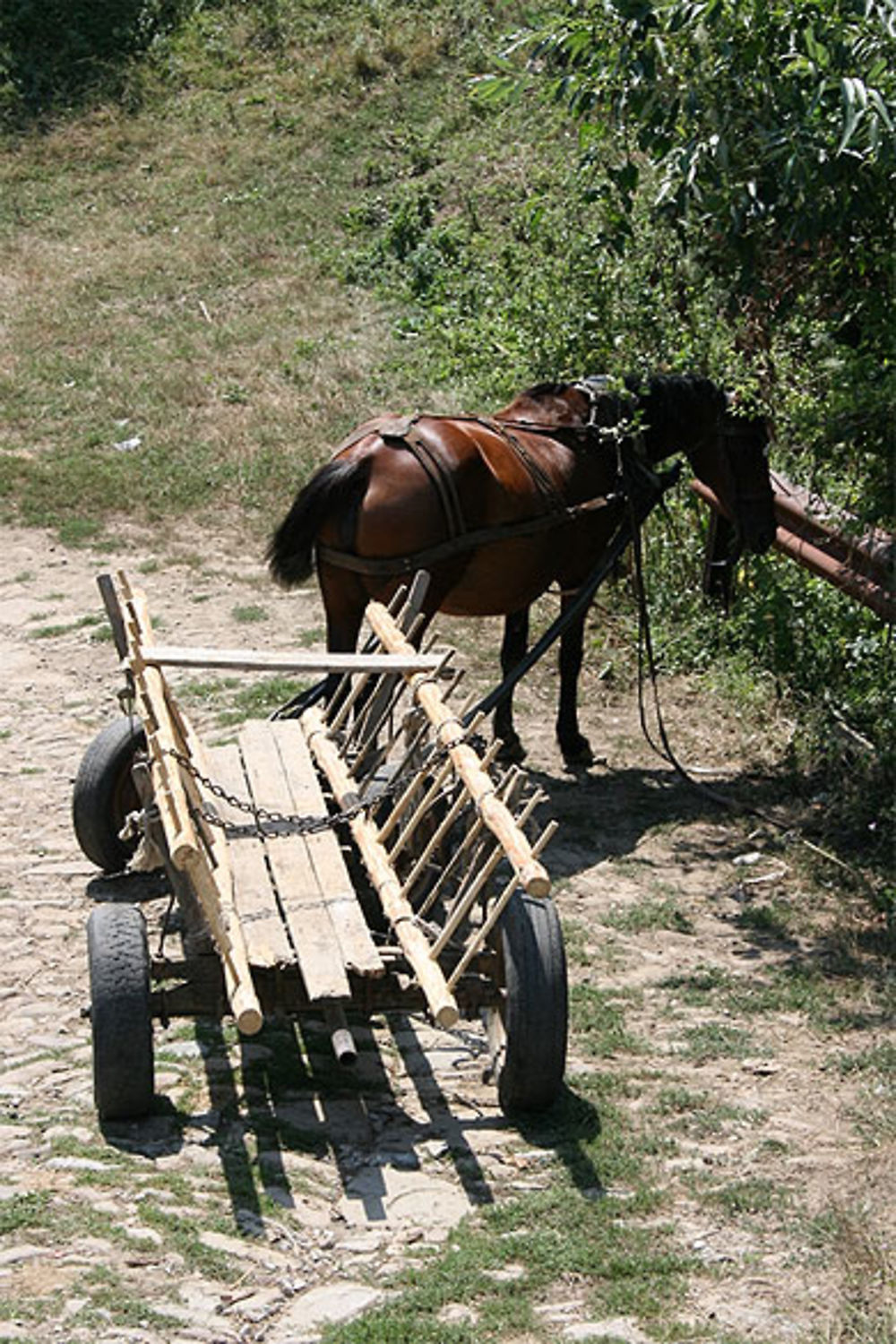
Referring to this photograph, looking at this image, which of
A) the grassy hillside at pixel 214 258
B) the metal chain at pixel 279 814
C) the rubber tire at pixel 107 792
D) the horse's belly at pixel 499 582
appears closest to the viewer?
the metal chain at pixel 279 814

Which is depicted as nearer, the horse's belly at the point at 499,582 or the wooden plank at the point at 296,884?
the wooden plank at the point at 296,884

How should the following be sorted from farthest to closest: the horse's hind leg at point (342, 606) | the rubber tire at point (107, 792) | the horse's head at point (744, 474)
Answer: the horse's head at point (744, 474) → the horse's hind leg at point (342, 606) → the rubber tire at point (107, 792)

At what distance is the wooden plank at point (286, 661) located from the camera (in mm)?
6566

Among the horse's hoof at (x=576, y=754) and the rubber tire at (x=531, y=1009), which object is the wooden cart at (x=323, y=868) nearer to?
the rubber tire at (x=531, y=1009)

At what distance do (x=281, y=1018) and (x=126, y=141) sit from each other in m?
16.3

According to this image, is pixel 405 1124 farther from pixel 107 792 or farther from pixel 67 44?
pixel 67 44

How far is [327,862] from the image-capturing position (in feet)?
21.0

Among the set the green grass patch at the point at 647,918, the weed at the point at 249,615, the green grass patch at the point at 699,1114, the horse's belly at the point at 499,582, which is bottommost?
the weed at the point at 249,615

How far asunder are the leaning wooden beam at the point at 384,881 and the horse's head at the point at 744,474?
2.78 m

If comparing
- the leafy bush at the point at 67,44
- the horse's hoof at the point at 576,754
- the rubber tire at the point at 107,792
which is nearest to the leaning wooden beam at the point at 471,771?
the rubber tire at the point at 107,792

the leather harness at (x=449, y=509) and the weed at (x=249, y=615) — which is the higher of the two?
the leather harness at (x=449, y=509)

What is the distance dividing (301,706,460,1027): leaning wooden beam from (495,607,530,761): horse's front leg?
1823mm

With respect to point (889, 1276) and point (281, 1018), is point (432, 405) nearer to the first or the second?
point (281, 1018)

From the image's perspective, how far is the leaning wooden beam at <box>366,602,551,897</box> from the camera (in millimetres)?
5434
